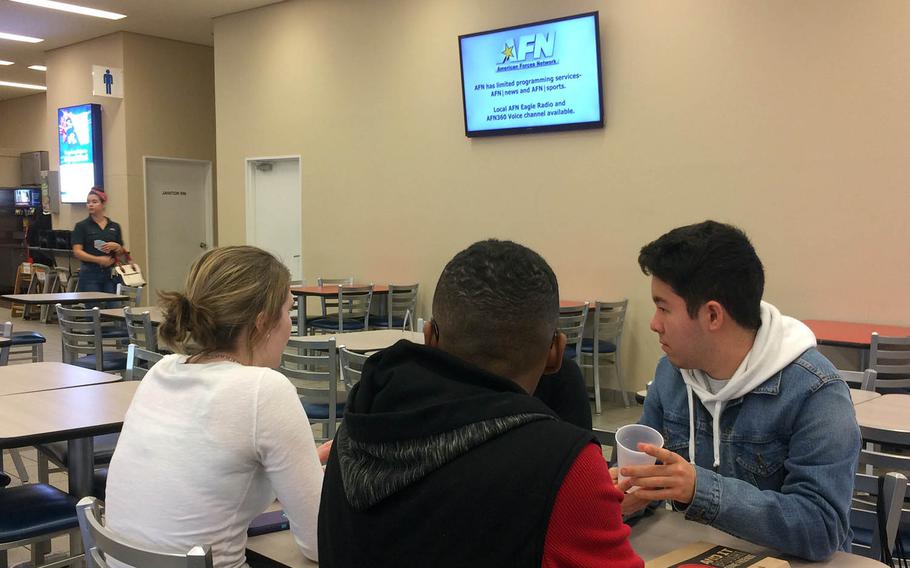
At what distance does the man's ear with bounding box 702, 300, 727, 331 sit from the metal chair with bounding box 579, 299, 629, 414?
4373mm

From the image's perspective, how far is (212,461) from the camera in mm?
1485

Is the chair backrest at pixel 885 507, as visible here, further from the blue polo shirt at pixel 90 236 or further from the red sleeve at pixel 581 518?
the blue polo shirt at pixel 90 236

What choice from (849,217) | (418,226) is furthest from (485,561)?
(418,226)

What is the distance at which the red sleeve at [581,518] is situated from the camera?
2.79ft

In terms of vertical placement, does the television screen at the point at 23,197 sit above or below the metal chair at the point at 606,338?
above

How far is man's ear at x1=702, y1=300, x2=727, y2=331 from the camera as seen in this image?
1539 millimetres

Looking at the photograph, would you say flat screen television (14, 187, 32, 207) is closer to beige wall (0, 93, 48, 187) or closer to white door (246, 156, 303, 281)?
beige wall (0, 93, 48, 187)

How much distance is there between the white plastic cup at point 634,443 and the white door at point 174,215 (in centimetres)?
991

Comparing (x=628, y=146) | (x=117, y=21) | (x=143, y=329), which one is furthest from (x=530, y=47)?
(x=117, y=21)

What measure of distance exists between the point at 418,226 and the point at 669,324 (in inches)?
244

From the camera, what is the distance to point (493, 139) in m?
7.00

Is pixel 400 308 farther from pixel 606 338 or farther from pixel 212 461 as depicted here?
pixel 212 461

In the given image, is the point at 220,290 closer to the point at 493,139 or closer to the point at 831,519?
the point at 831,519

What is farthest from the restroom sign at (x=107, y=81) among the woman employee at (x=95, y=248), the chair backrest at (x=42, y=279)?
the woman employee at (x=95, y=248)
